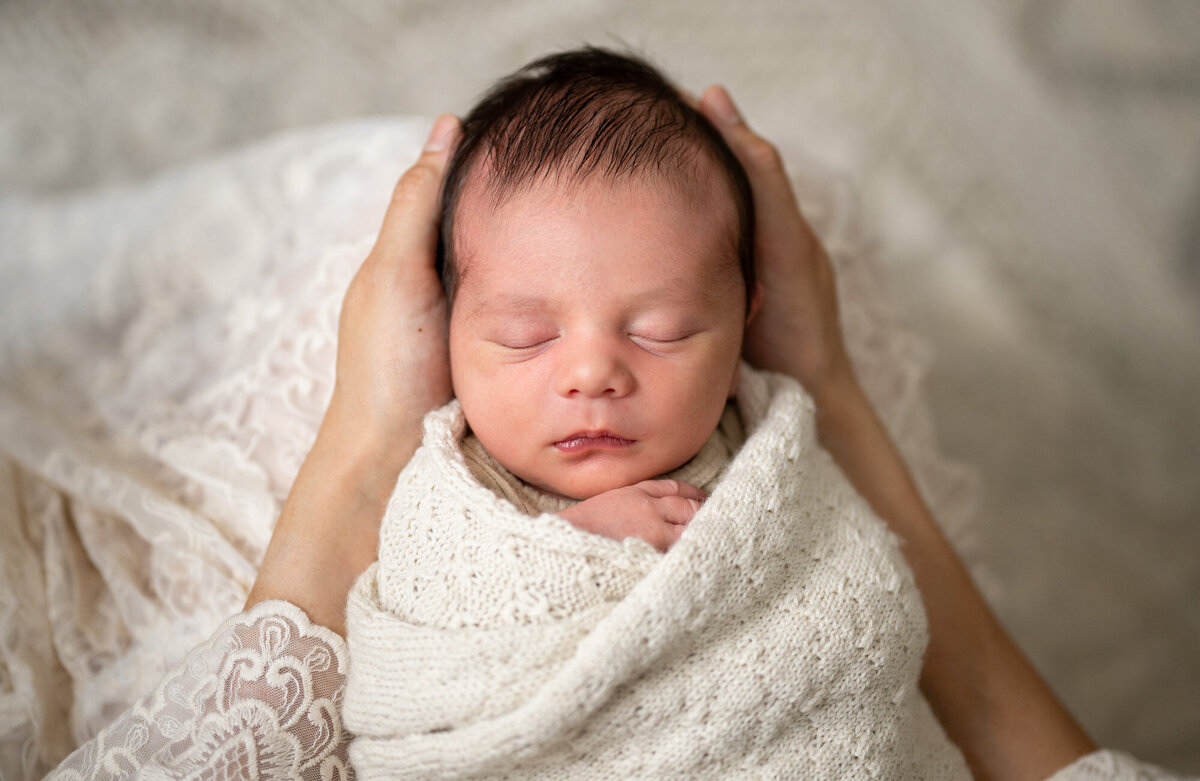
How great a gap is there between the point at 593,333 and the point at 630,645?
400 millimetres

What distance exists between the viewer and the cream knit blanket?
95cm

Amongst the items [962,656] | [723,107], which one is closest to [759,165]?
[723,107]

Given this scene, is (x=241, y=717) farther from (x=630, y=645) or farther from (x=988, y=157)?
(x=988, y=157)

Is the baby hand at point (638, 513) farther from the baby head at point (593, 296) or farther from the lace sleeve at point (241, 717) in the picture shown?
the lace sleeve at point (241, 717)

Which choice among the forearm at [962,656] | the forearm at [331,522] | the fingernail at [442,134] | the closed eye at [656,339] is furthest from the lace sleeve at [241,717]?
the forearm at [962,656]

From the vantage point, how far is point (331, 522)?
1.27 m

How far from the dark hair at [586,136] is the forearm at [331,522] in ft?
0.90

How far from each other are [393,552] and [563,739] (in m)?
0.33

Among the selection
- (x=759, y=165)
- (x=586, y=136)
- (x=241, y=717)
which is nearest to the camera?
(x=241, y=717)

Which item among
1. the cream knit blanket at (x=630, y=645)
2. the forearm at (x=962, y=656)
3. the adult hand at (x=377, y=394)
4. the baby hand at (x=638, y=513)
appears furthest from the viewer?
the forearm at (x=962, y=656)

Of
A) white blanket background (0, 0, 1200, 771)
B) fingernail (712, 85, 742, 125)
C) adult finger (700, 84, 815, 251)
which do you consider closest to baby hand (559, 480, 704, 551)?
adult finger (700, 84, 815, 251)

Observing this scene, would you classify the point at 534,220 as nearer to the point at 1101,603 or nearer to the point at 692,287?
the point at 692,287

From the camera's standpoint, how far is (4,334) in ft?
5.35

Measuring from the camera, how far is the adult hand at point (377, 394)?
1275 millimetres
